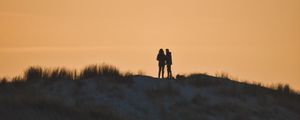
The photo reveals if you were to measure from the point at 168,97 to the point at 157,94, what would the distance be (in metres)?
0.54

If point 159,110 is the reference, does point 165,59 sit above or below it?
above

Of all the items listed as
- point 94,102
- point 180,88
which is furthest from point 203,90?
point 94,102

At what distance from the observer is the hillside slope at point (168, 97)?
3500cm

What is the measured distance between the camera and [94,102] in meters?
34.7

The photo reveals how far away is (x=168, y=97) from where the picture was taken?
37.0 m

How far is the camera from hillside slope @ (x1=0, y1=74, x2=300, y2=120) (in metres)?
35.0

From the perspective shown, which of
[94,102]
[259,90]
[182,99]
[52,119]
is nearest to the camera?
[52,119]

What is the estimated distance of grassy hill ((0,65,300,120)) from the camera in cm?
3512

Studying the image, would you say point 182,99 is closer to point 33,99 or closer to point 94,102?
point 94,102

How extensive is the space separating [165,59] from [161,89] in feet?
8.32

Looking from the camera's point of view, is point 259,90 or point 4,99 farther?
point 259,90

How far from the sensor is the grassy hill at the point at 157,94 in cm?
3512

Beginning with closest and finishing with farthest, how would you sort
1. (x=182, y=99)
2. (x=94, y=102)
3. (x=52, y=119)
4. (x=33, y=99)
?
(x=52, y=119) < (x=33, y=99) < (x=94, y=102) < (x=182, y=99)

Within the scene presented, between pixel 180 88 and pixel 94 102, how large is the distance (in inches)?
212
